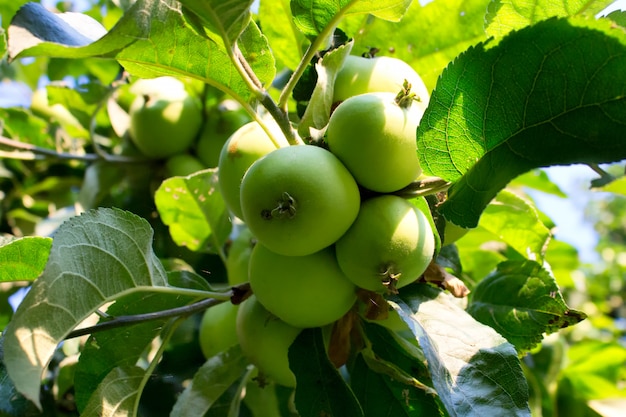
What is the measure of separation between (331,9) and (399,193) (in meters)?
0.31

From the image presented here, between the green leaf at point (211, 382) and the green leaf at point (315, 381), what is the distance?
0.20 m

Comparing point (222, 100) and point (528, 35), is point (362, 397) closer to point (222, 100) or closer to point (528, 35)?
point (528, 35)

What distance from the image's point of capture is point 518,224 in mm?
1223

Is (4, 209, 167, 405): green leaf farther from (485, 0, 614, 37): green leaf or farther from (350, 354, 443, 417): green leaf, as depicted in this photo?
(485, 0, 614, 37): green leaf

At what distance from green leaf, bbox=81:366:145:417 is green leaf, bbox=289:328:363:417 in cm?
29

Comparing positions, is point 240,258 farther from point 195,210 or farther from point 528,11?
point 528,11

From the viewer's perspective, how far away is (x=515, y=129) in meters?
0.83

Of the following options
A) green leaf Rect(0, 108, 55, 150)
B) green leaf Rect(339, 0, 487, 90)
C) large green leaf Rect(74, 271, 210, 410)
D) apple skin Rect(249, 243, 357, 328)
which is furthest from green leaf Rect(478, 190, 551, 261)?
green leaf Rect(0, 108, 55, 150)

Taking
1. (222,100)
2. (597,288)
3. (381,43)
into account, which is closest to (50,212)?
(222,100)

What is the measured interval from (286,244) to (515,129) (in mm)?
354

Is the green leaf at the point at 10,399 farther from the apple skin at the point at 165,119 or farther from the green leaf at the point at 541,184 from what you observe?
the green leaf at the point at 541,184

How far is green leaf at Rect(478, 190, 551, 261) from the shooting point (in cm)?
120

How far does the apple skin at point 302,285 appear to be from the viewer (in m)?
0.94

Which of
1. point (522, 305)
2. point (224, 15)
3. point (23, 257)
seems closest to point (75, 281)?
point (23, 257)
